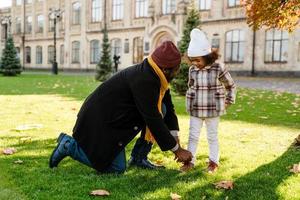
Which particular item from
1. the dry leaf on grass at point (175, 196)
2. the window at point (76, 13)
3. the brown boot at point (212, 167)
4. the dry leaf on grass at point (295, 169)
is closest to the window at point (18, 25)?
the window at point (76, 13)

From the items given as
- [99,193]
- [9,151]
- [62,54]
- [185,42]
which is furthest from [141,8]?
[99,193]

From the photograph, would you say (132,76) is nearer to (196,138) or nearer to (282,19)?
(196,138)

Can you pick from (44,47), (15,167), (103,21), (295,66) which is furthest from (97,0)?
(15,167)

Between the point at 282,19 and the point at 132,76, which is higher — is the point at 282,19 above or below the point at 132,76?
above

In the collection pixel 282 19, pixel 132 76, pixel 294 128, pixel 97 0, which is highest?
pixel 97 0

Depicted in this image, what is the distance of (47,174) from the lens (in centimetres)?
438

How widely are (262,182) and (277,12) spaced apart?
7.41 m

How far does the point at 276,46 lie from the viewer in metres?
28.6

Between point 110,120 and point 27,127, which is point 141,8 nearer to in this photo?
point 27,127

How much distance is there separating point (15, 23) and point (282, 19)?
4770 centimetres

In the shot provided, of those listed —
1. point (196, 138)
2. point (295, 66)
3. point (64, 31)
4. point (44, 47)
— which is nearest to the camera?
point (196, 138)

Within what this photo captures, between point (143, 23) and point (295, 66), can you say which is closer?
point (295, 66)

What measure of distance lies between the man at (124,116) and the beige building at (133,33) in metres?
24.9

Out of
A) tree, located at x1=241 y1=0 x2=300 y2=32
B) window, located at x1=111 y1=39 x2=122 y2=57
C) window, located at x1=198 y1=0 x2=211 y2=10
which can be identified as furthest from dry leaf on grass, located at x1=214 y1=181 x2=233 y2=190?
window, located at x1=111 y1=39 x2=122 y2=57
